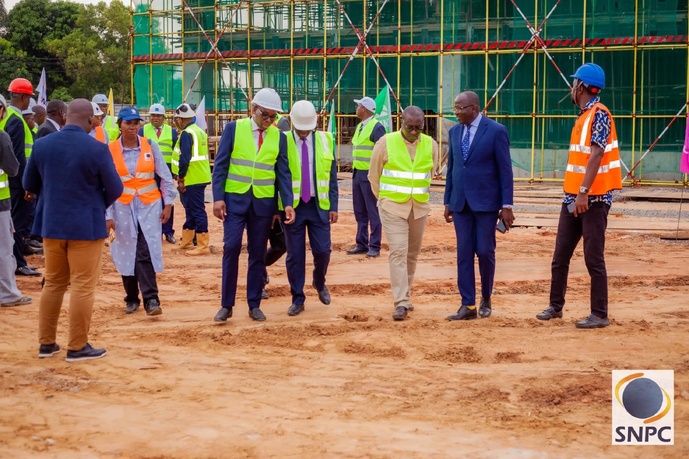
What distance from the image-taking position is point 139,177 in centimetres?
906

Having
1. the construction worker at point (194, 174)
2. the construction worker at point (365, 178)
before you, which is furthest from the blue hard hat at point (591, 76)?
the construction worker at point (194, 174)

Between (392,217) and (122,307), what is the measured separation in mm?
2800

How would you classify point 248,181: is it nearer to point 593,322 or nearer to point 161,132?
point 593,322

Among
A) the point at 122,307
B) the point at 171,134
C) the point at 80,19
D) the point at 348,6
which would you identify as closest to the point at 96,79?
the point at 80,19

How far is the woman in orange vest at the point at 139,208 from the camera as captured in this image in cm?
902

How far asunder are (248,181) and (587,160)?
2836 millimetres

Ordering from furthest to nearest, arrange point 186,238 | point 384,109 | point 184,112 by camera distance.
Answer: point 384,109
point 186,238
point 184,112

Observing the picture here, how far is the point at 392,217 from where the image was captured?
9039 mm

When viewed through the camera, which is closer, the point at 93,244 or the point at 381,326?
the point at 93,244

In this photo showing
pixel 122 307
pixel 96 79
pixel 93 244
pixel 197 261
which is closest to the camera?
pixel 93 244

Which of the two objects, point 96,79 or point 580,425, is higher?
point 96,79

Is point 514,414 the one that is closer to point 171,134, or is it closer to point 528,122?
point 171,134

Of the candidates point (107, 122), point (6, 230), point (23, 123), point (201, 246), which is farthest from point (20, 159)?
point (107, 122)

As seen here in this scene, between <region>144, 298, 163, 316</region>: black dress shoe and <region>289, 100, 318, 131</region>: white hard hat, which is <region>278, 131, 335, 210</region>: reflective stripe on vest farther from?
<region>144, 298, 163, 316</region>: black dress shoe
